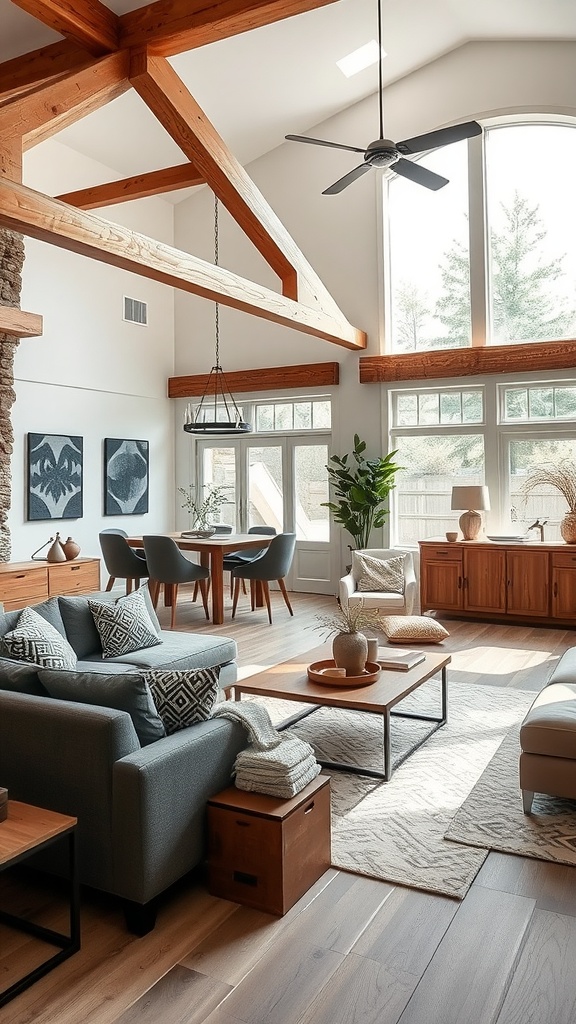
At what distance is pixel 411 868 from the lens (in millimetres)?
2795

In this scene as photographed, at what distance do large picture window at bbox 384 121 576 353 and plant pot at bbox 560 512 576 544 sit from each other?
6.37ft

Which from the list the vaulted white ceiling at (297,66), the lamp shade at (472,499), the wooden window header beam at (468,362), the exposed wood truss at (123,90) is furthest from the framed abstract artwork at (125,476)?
the lamp shade at (472,499)

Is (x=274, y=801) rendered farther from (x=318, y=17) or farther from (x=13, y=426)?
(x=318, y=17)

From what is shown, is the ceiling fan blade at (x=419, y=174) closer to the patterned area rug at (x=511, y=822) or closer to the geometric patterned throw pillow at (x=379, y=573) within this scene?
the geometric patterned throw pillow at (x=379, y=573)

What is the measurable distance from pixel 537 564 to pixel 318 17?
5403mm

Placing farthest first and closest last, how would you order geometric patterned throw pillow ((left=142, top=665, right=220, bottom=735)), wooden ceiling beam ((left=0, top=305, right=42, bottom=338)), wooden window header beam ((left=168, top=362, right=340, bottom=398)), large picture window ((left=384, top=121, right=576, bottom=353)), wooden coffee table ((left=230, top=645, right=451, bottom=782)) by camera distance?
wooden window header beam ((left=168, top=362, right=340, bottom=398))
large picture window ((left=384, top=121, right=576, bottom=353))
wooden ceiling beam ((left=0, top=305, right=42, bottom=338))
wooden coffee table ((left=230, top=645, right=451, bottom=782))
geometric patterned throw pillow ((left=142, top=665, right=220, bottom=735))

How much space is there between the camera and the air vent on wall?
370 inches

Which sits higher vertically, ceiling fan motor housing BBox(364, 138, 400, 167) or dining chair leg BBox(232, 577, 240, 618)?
ceiling fan motor housing BBox(364, 138, 400, 167)

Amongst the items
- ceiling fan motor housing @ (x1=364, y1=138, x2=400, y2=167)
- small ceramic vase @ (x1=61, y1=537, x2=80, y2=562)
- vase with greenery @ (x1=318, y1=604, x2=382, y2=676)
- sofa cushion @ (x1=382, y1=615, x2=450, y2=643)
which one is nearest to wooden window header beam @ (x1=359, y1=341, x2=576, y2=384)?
sofa cushion @ (x1=382, y1=615, x2=450, y2=643)

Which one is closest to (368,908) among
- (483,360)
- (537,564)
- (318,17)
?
(537,564)

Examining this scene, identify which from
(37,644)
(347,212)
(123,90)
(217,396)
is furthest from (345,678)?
(347,212)

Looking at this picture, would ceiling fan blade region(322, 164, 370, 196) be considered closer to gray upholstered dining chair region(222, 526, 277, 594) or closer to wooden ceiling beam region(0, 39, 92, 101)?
wooden ceiling beam region(0, 39, 92, 101)

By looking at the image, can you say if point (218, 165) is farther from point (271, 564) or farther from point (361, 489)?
point (361, 489)

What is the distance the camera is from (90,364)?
8.80 meters
